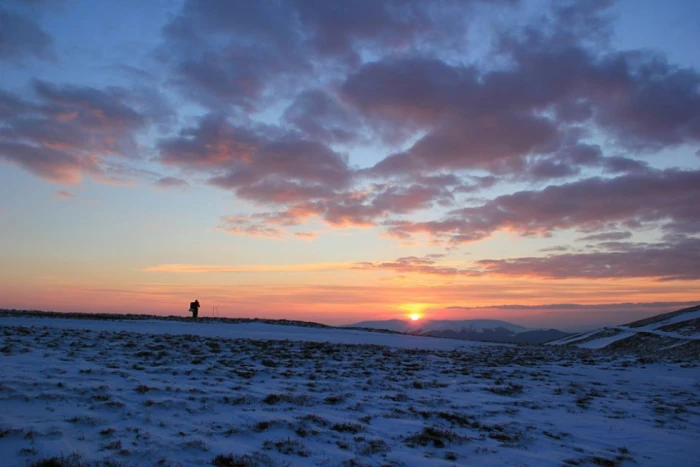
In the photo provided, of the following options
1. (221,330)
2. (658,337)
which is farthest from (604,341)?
(221,330)

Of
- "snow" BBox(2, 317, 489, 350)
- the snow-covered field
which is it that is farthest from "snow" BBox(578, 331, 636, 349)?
the snow-covered field

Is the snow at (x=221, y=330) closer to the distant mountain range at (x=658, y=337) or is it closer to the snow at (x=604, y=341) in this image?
the distant mountain range at (x=658, y=337)

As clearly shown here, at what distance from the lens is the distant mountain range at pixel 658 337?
29.6 metres

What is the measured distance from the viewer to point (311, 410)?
1045cm

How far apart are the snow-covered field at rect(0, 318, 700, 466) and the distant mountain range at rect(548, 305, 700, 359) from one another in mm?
12728

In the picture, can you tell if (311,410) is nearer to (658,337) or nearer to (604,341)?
(658,337)

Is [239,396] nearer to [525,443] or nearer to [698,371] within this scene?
[525,443]

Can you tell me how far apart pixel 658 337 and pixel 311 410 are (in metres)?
33.6

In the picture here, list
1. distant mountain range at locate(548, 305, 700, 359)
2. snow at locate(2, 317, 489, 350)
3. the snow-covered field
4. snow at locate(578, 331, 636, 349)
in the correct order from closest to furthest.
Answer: the snow-covered field → snow at locate(2, 317, 489, 350) → distant mountain range at locate(548, 305, 700, 359) → snow at locate(578, 331, 636, 349)

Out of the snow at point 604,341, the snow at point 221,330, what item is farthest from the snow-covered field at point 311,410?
the snow at point 604,341

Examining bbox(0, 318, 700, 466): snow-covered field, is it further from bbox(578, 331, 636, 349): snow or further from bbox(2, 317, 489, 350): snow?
bbox(578, 331, 636, 349): snow

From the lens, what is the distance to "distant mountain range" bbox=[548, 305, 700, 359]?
97.0 ft

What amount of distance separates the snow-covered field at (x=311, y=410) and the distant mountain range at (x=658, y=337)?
12728mm

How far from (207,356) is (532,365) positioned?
48.5ft
